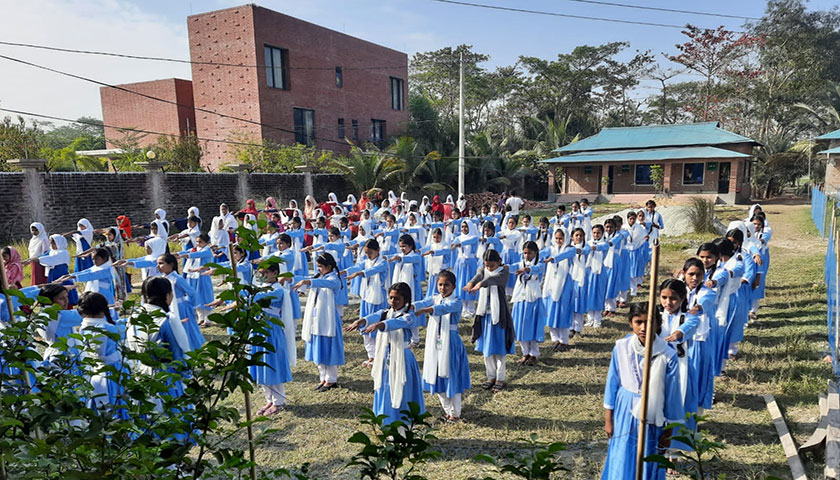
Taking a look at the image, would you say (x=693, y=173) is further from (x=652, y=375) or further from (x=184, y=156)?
(x=652, y=375)

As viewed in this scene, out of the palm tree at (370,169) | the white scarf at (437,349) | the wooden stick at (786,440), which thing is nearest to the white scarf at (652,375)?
the wooden stick at (786,440)

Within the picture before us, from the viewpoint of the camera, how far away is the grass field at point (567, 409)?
431cm

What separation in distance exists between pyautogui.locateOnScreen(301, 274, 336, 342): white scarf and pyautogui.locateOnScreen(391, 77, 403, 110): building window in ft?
84.4

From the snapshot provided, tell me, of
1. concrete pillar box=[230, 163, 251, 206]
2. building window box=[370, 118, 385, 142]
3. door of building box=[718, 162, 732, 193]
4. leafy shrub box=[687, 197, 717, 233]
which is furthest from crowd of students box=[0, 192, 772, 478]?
building window box=[370, 118, 385, 142]

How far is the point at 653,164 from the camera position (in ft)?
89.0

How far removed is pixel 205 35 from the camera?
74.3ft

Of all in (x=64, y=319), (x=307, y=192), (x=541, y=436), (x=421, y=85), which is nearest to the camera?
(x=64, y=319)

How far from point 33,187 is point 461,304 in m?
12.2

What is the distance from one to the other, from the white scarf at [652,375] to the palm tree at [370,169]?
698 inches

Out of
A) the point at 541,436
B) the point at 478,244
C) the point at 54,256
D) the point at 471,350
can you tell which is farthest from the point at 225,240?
the point at 541,436

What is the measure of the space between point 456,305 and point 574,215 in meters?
8.40

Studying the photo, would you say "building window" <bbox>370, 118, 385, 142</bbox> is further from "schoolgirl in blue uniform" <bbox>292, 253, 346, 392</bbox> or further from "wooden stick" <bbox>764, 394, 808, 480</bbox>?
"wooden stick" <bbox>764, 394, 808, 480</bbox>

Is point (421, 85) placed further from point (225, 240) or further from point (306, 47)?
point (225, 240)

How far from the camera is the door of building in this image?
2616cm
